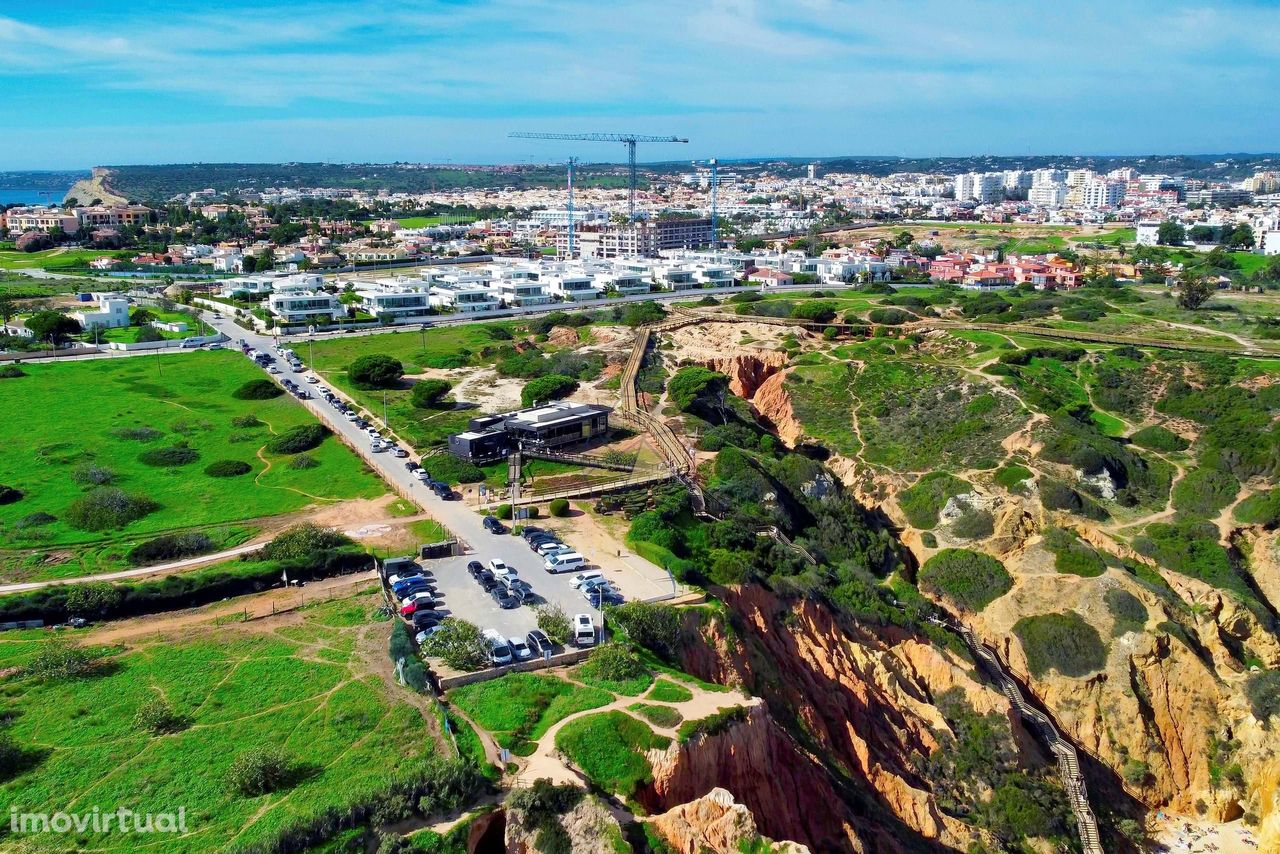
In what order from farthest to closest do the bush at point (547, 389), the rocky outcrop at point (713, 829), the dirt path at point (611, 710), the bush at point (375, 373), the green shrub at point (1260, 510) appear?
1. the bush at point (375, 373)
2. the bush at point (547, 389)
3. the green shrub at point (1260, 510)
4. the dirt path at point (611, 710)
5. the rocky outcrop at point (713, 829)

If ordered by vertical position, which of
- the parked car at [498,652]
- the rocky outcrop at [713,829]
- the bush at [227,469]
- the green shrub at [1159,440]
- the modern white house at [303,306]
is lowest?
the green shrub at [1159,440]

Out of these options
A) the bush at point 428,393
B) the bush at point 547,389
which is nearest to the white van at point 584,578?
the bush at point 547,389

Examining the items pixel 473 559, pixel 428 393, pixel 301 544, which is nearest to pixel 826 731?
pixel 473 559

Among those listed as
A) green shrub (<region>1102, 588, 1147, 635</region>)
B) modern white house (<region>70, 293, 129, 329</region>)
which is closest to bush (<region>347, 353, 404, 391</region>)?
modern white house (<region>70, 293, 129, 329</region>)

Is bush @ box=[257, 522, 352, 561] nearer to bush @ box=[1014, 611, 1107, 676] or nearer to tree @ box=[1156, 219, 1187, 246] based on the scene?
bush @ box=[1014, 611, 1107, 676]

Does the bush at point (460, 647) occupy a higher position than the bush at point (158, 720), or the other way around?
the bush at point (460, 647)

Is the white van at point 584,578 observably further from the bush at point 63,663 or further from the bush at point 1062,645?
the bush at point 1062,645
